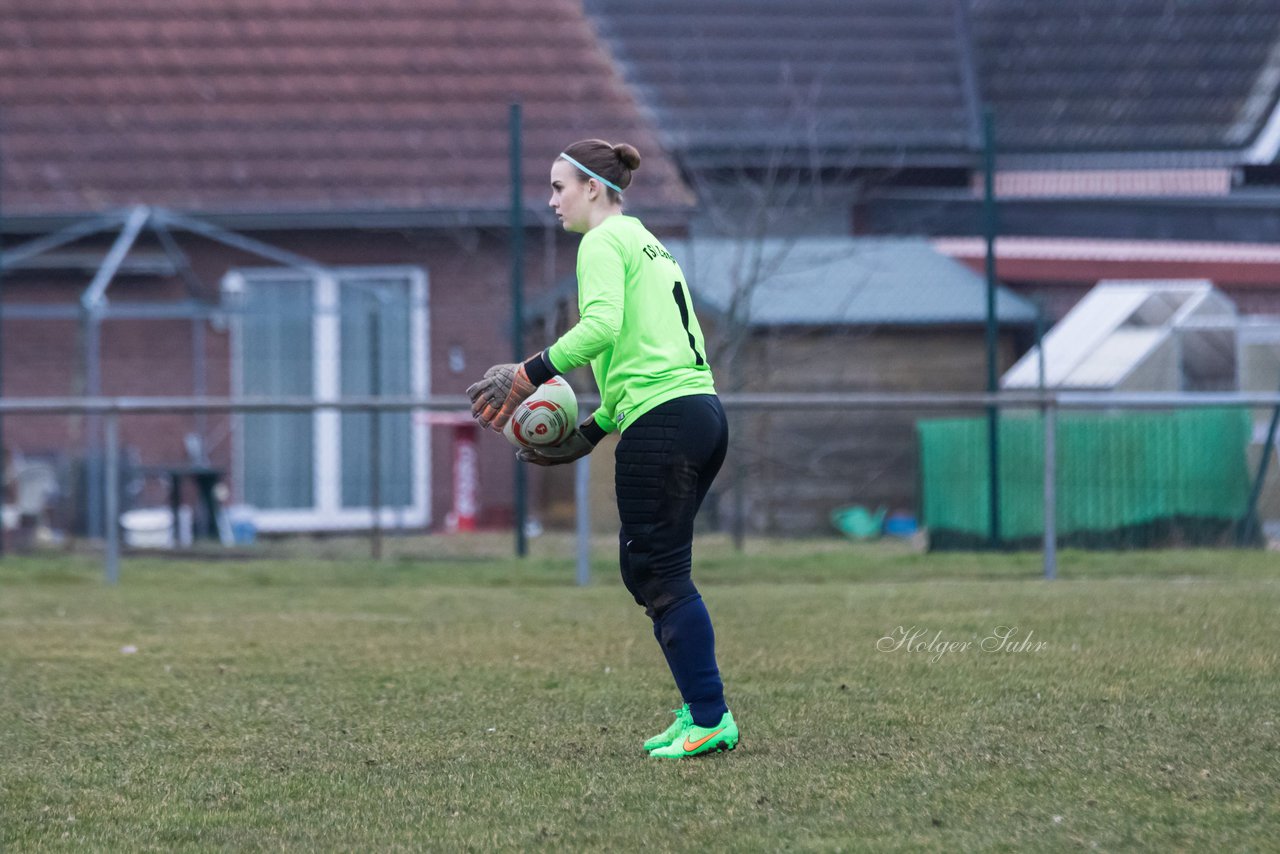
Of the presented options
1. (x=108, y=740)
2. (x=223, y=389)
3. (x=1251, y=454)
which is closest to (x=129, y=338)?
(x=223, y=389)

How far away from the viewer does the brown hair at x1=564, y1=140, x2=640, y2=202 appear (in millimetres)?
4996

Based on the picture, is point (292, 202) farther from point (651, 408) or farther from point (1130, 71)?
point (651, 408)

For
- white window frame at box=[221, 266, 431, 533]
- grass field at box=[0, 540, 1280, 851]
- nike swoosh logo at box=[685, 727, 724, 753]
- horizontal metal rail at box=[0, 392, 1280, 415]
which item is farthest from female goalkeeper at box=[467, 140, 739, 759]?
white window frame at box=[221, 266, 431, 533]

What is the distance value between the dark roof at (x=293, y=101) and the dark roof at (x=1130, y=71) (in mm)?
4964

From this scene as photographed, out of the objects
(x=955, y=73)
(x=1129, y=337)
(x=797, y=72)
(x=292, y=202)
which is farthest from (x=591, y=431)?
(x=955, y=73)

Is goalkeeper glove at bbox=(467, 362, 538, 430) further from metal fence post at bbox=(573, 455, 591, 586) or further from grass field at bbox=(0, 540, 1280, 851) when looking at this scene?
metal fence post at bbox=(573, 455, 591, 586)

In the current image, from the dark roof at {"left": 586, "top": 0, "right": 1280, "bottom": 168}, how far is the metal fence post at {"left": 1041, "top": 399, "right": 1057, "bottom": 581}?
721 cm

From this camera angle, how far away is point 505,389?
491 cm

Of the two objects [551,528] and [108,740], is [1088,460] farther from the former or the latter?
[108,740]

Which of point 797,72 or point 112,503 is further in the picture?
point 797,72

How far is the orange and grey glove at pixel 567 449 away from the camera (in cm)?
517

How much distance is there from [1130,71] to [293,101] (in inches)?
386

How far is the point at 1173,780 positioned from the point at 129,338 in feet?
47.5

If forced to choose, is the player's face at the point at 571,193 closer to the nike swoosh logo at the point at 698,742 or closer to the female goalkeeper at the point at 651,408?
the female goalkeeper at the point at 651,408
